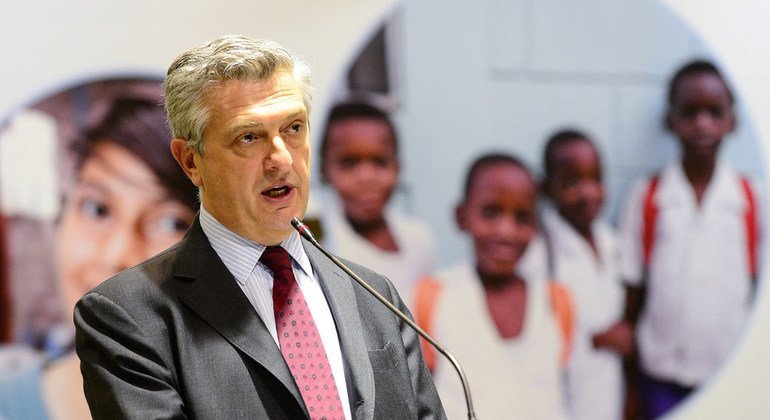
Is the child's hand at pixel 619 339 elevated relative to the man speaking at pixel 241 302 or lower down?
lower down

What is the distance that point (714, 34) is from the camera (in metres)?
3.91

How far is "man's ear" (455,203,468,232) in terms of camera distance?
11.7 feet

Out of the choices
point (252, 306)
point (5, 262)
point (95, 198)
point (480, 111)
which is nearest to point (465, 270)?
point (480, 111)

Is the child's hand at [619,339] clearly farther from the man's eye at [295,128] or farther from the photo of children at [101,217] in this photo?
the man's eye at [295,128]

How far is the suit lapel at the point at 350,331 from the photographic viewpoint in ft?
5.66

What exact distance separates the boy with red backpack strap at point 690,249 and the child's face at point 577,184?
0.50 ft

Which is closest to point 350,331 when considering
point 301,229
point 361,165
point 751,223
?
point 301,229

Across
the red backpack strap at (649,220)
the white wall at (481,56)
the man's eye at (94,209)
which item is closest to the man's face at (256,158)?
the man's eye at (94,209)

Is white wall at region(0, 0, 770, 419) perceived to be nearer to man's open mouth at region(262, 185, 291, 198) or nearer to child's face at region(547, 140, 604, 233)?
child's face at region(547, 140, 604, 233)

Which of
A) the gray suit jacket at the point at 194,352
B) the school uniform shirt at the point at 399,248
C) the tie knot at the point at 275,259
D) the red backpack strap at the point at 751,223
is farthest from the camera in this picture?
the red backpack strap at the point at 751,223

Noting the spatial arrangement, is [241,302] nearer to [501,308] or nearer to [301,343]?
[301,343]

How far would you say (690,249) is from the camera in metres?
3.87

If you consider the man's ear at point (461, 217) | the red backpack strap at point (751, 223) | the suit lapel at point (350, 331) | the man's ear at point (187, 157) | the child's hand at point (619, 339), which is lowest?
the child's hand at point (619, 339)

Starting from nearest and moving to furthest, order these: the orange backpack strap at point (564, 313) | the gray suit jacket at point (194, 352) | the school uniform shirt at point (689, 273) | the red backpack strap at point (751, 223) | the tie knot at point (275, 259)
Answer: the gray suit jacket at point (194, 352) → the tie knot at point (275, 259) → the orange backpack strap at point (564, 313) → the school uniform shirt at point (689, 273) → the red backpack strap at point (751, 223)
